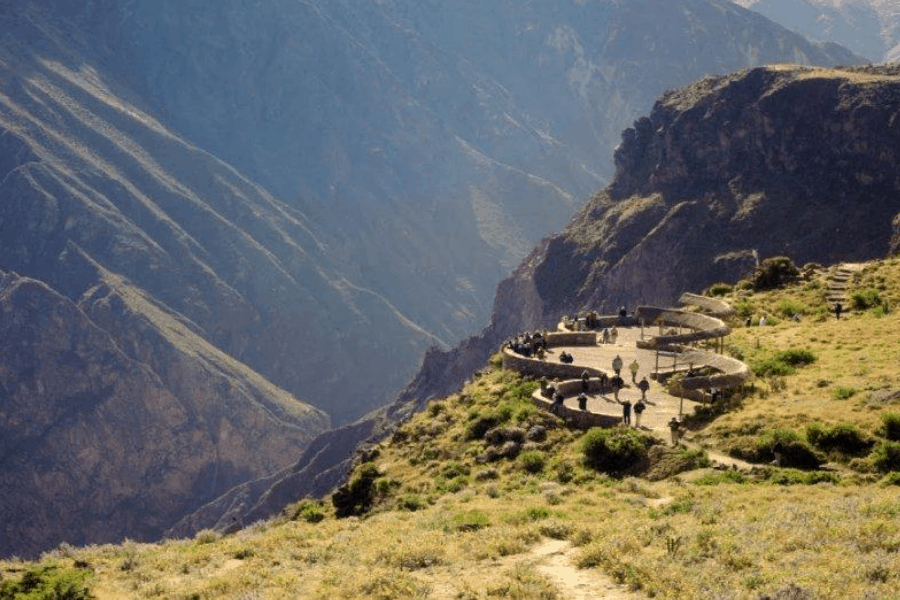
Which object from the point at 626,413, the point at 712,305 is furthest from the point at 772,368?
the point at 712,305

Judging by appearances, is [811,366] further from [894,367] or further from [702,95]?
[702,95]

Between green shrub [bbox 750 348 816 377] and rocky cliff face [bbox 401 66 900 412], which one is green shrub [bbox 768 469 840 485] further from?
rocky cliff face [bbox 401 66 900 412]

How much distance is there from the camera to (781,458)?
3522 cm

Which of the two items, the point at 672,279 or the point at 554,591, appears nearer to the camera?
the point at 554,591

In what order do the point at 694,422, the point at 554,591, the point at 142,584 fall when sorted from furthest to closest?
1. the point at 694,422
2. the point at 142,584
3. the point at 554,591

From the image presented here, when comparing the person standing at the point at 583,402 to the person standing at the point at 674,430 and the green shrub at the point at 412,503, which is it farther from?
the green shrub at the point at 412,503

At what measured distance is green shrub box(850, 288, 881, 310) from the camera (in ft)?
201

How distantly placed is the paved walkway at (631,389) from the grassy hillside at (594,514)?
66.4 inches

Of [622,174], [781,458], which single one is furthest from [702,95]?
[781,458]

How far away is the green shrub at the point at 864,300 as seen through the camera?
201ft

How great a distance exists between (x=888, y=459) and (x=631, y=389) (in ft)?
46.7

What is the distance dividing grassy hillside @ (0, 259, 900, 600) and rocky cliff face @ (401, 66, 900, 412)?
9796 centimetres

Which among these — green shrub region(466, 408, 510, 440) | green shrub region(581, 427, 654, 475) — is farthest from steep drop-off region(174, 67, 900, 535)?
green shrub region(581, 427, 654, 475)

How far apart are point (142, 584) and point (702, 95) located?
167 meters
